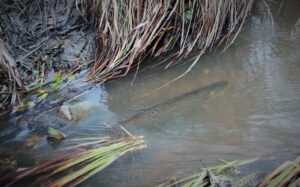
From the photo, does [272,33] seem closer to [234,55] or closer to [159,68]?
[234,55]

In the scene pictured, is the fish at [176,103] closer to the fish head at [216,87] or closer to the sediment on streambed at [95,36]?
the fish head at [216,87]

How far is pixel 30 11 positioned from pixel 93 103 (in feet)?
3.60

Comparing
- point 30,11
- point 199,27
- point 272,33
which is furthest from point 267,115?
point 30,11

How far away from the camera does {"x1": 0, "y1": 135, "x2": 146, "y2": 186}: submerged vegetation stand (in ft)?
5.49

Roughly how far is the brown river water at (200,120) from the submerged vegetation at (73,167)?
0.05 meters

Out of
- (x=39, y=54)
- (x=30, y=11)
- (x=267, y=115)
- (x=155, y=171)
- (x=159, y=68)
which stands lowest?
(x=155, y=171)

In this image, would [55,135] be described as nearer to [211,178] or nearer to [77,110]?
[77,110]

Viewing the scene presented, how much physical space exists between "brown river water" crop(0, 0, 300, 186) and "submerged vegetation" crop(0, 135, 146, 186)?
48 mm

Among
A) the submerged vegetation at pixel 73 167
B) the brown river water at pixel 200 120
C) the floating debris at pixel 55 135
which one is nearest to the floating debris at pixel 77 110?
the brown river water at pixel 200 120

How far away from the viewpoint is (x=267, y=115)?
209cm

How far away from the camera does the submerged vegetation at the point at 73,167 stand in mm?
1674

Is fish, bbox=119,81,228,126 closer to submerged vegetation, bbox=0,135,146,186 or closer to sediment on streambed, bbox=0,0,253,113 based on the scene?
submerged vegetation, bbox=0,135,146,186

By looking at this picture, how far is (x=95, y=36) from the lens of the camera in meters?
2.85

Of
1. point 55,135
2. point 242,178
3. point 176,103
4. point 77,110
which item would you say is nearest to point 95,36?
point 77,110
